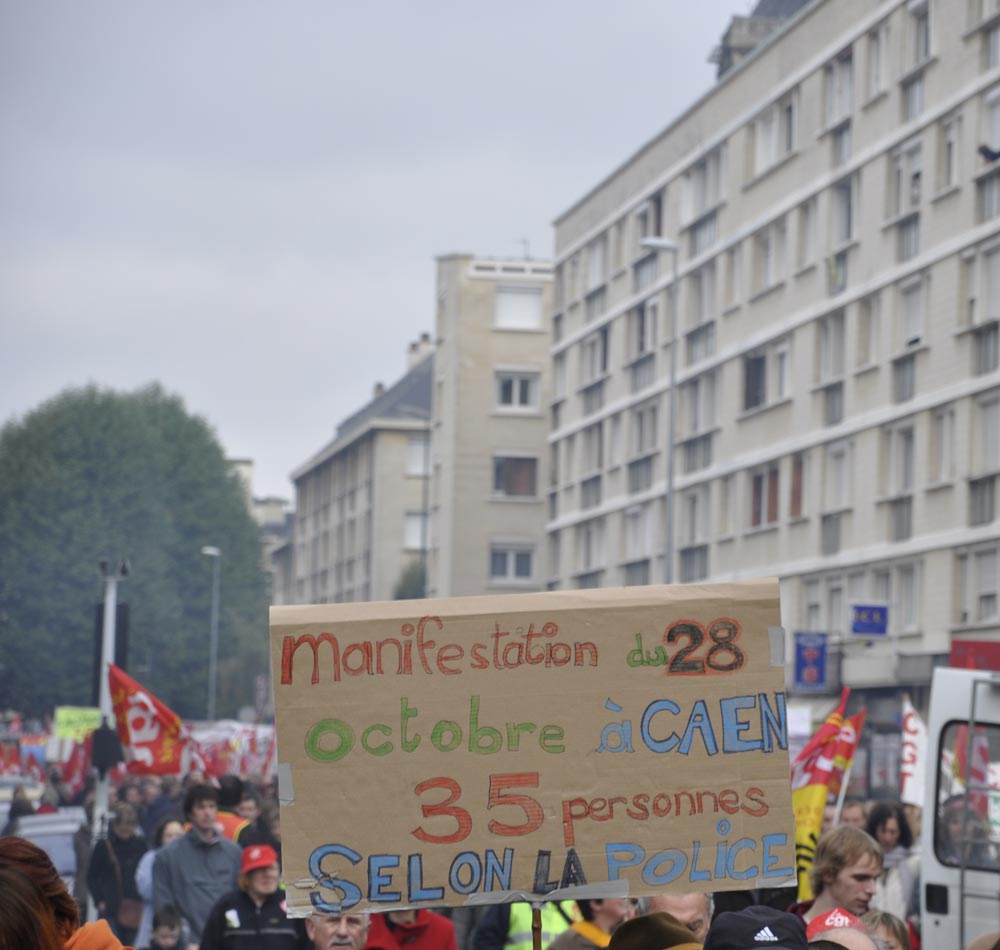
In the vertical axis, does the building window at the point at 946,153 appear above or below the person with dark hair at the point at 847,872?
above

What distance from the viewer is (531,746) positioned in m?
6.01

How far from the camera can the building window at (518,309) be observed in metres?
76.4

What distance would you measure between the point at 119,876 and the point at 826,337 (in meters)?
29.3

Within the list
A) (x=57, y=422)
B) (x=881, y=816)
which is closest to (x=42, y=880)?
(x=881, y=816)

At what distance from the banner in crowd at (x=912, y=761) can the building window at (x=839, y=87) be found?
2641 cm

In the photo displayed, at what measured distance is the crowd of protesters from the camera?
445 centimetres

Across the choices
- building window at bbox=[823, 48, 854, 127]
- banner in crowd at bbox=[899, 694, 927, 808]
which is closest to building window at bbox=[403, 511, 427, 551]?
building window at bbox=[823, 48, 854, 127]

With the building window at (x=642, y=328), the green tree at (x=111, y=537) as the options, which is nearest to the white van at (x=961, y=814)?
the building window at (x=642, y=328)

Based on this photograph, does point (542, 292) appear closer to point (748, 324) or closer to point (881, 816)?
point (748, 324)

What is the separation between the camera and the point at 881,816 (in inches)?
525

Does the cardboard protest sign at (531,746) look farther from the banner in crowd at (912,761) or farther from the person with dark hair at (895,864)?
the banner in crowd at (912,761)

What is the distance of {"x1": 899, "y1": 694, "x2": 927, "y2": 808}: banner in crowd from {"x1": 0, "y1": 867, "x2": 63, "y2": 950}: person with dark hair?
13.5 metres

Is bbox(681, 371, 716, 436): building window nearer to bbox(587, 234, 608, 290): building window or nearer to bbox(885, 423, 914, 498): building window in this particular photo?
bbox(587, 234, 608, 290): building window

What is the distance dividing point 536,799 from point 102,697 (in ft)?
61.4
